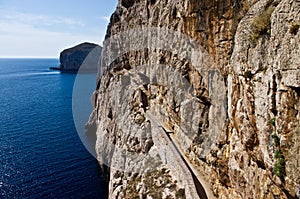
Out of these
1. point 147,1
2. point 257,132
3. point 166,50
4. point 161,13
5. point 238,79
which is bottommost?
point 257,132

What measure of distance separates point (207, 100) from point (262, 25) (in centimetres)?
1052

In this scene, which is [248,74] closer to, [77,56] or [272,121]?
[272,121]

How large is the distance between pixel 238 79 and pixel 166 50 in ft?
56.7

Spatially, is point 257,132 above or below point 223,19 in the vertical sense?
below

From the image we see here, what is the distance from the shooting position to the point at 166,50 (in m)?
30.8

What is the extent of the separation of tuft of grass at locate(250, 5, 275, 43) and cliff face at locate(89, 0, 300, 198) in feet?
0.18

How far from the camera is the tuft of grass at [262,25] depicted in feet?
40.5

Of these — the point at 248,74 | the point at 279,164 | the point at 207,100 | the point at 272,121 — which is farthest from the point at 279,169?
the point at 207,100

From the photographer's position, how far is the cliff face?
10.9 m

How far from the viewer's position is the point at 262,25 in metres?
12.6

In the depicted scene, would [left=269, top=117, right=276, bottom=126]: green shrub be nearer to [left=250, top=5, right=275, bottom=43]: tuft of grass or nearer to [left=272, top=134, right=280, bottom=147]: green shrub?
[left=272, top=134, right=280, bottom=147]: green shrub

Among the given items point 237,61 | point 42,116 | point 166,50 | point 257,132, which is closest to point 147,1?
point 166,50

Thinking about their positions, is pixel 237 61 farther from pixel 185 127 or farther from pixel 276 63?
pixel 185 127

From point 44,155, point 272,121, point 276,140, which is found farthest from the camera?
point 44,155
